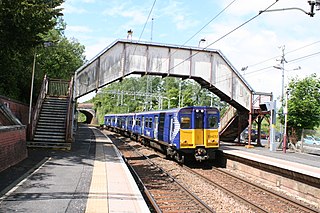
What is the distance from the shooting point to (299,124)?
2442cm

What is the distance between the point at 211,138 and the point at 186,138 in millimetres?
1270

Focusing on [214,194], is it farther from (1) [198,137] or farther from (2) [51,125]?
(2) [51,125]

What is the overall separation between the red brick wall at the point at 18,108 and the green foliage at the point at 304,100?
18180 millimetres

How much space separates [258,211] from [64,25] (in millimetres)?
39242

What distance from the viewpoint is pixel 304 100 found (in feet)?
79.3

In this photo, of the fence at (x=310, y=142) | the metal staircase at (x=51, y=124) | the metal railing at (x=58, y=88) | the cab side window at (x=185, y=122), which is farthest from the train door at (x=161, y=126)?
the fence at (x=310, y=142)

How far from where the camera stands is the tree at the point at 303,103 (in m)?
24.1

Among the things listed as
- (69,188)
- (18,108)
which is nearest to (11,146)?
(69,188)

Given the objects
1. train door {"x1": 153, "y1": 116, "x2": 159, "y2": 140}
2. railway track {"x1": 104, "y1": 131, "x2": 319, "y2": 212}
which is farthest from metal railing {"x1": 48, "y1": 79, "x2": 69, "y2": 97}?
railway track {"x1": 104, "y1": 131, "x2": 319, "y2": 212}

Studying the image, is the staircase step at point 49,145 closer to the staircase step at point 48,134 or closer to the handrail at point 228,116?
the staircase step at point 48,134

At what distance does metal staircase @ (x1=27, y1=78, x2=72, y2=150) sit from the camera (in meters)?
16.6

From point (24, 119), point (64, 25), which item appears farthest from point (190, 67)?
point (64, 25)

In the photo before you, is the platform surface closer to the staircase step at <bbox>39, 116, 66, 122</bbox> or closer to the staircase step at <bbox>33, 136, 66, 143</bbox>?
the staircase step at <bbox>33, 136, 66, 143</bbox>

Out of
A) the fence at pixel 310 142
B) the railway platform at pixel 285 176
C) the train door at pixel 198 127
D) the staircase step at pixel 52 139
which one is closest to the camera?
the railway platform at pixel 285 176
